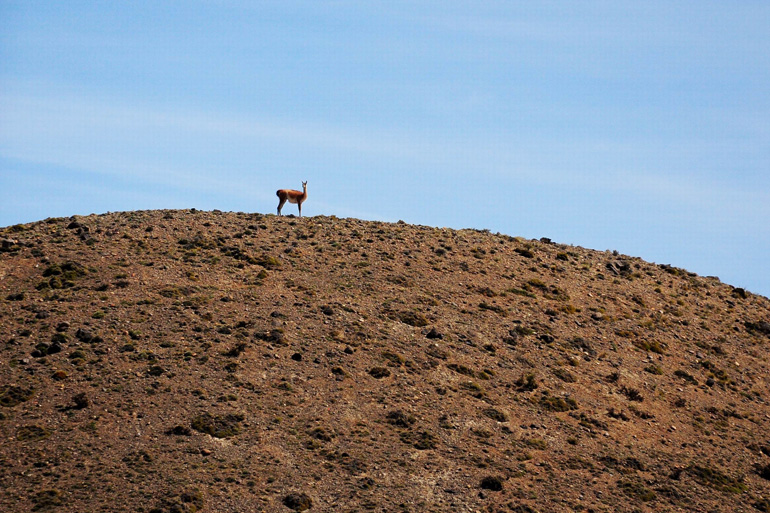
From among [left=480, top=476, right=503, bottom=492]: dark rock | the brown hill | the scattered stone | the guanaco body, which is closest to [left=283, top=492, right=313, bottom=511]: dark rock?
the brown hill

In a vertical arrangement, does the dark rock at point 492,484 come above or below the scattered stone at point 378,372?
below

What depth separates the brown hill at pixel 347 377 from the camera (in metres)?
40.4

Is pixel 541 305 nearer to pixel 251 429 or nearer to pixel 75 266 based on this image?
pixel 251 429

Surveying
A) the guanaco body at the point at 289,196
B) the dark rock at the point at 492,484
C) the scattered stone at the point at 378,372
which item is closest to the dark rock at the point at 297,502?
the dark rock at the point at 492,484

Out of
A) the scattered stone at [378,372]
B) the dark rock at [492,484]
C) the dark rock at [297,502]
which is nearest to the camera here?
the dark rock at [297,502]

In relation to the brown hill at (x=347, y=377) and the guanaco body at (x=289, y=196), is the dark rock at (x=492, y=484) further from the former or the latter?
the guanaco body at (x=289, y=196)

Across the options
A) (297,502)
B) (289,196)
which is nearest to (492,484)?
(297,502)

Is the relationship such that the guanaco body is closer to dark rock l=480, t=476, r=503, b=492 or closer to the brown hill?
the brown hill

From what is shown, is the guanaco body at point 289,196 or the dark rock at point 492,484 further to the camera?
the guanaco body at point 289,196

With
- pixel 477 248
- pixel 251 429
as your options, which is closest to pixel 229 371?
pixel 251 429

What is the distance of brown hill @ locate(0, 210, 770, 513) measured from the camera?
1591 inches

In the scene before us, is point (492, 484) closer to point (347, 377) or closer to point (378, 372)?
point (378, 372)

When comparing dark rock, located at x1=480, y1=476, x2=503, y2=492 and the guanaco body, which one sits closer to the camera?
dark rock, located at x1=480, y1=476, x2=503, y2=492

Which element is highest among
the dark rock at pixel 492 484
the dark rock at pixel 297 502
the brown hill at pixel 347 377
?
the brown hill at pixel 347 377
